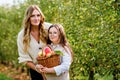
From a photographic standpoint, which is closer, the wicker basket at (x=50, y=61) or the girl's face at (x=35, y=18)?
the wicker basket at (x=50, y=61)

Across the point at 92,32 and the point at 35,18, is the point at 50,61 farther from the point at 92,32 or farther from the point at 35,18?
the point at 92,32

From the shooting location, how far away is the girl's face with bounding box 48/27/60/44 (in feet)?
18.6

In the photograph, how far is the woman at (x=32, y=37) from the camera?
5.91 m

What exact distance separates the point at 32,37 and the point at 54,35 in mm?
430

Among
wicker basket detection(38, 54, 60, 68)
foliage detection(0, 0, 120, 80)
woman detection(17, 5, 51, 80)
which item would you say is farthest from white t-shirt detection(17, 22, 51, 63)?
foliage detection(0, 0, 120, 80)

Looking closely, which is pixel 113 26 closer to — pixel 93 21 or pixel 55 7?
pixel 93 21

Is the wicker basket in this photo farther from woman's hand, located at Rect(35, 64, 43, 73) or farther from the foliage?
the foliage

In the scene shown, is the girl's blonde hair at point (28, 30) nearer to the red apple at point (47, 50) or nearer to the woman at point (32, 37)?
the woman at point (32, 37)

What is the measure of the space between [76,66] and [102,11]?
162 centimetres

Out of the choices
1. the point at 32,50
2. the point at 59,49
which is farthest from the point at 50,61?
the point at 32,50

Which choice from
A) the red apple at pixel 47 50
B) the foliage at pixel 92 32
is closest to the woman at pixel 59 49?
the red apple at pixel 47 50

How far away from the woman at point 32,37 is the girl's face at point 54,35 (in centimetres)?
23

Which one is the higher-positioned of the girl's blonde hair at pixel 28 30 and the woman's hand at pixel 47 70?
the girl's blonde hair at pixel 28 30

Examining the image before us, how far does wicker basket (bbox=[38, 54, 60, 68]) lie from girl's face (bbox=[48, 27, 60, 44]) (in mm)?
329
